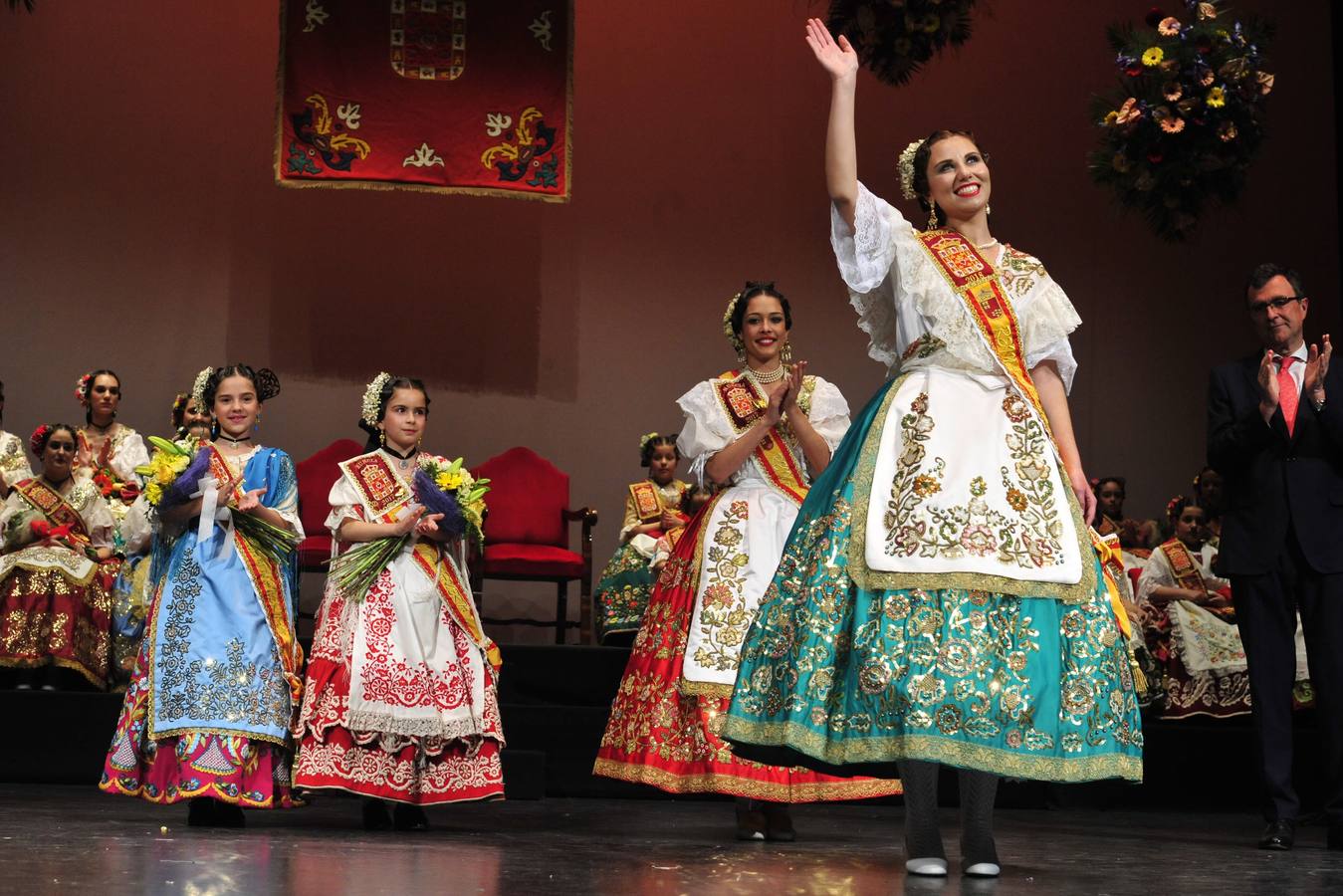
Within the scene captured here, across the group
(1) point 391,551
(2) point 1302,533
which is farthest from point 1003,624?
(1) point 391,551

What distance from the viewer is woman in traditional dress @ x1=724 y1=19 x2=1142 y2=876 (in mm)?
3119

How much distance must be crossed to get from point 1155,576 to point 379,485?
3.41m

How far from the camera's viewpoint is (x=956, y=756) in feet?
10.1

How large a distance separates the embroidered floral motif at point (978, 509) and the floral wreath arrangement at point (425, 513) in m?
1.71

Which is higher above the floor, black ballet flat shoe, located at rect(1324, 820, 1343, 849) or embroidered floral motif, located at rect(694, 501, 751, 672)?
embroidered floral motif, located at rect(694, 501, 751, 672)

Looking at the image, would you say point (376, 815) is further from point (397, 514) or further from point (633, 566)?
point (633, 566)

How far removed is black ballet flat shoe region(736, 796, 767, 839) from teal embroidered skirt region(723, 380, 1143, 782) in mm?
1114

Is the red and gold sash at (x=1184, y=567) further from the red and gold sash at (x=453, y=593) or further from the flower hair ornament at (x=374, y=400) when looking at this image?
the flower hair ornament at (x=374, y=400)

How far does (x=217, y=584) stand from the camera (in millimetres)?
4703

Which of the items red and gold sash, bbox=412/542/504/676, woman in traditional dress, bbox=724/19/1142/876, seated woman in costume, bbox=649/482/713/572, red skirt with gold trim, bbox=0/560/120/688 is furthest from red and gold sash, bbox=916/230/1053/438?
red skirt with gold trim, bbox=0/560/120/688

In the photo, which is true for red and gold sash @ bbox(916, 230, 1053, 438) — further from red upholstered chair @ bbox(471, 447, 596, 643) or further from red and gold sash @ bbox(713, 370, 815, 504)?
red upholstered chair @ bbox(471, 447, 596, 643)

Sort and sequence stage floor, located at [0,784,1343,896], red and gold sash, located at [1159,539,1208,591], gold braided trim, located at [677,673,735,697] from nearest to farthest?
stage floor, located at [0,784,1343,896] → gold braided trim, located at [677,673,735,697] → red and gold sash, located at [1159,539,1208,591]

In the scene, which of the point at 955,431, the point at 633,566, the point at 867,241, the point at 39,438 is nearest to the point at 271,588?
the point at 867,241

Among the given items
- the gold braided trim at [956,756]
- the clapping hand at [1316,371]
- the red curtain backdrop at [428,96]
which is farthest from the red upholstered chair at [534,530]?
the gold braided trim at [956,756]
